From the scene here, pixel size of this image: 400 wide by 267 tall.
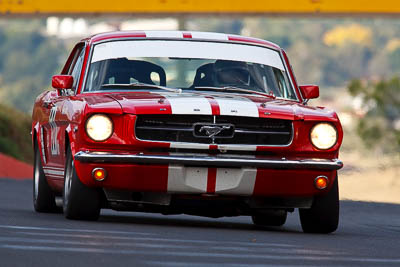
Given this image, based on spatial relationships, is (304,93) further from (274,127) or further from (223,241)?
(223,241)

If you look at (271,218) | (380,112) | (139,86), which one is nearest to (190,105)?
(139,86)

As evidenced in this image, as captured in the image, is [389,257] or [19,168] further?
[19,168]

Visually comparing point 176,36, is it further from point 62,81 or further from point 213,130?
point 213,130

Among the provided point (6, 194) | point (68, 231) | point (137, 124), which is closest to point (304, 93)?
point (137, 124)

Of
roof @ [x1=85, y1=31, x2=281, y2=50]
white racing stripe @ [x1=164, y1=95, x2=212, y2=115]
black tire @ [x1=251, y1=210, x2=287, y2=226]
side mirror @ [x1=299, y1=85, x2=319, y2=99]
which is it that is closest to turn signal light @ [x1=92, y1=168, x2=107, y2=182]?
white racing stripe @ [x1=164, y1=95, x2=212, y2=115]

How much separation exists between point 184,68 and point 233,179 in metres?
1.58

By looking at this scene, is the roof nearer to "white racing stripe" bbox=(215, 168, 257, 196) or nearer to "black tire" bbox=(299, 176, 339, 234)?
"black tire" bbox=(299, 176, 339, 234)

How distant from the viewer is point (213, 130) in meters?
9.02

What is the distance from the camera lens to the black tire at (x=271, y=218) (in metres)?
10.3

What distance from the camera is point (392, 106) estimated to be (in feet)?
178

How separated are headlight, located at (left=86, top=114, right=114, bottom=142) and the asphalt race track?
0.63 m

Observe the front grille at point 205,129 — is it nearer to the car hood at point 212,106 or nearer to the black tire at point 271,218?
the car hood at point 212,106

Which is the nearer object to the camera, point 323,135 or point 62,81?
point 323,135

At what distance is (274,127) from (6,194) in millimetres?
6977
